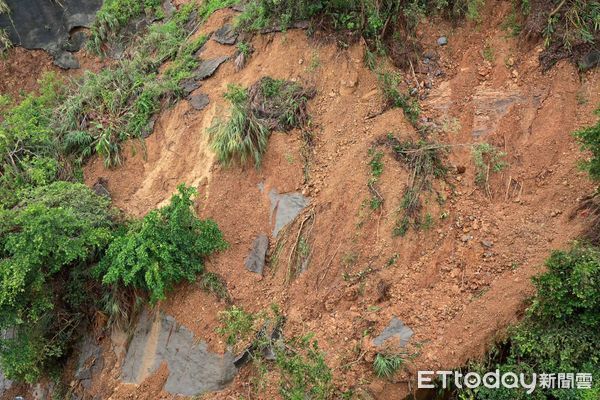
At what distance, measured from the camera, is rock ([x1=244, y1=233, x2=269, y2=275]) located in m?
6.34

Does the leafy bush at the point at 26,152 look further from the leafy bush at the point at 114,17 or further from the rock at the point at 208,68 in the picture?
the rock at the point at 208,68

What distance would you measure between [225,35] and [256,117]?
207 cm

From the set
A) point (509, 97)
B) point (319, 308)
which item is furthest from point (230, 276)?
point (509, 97)

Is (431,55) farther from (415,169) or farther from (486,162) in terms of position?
(415,169)

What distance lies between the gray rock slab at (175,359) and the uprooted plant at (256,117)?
2320 millimetres

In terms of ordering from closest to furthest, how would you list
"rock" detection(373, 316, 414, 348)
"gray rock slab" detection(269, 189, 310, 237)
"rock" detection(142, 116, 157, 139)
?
"rock" detection(373, 316, 414, 348) < "gray rock slab" detection(269, 189, 310, 237) < "rock" detection(142, 116, 157, 139)

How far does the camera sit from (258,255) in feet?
21.0

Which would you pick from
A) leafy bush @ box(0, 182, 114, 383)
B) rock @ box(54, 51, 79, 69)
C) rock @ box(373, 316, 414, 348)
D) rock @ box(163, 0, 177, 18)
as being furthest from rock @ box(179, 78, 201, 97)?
rock @ box(373, 316, 414, 348)

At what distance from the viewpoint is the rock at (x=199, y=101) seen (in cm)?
768

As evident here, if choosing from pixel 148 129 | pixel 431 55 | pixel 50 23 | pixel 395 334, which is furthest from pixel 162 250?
pixel 50 23

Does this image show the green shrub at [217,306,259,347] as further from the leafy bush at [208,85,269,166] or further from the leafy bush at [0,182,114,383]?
the leafy bush at [208,85,269,166]

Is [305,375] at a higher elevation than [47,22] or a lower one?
lower

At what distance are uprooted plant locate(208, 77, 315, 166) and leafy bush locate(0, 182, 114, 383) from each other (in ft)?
6.02

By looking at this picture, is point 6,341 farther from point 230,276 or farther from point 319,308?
point 319,308
